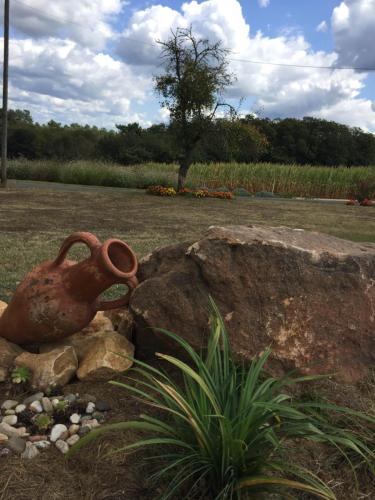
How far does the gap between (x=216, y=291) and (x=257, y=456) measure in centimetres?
95

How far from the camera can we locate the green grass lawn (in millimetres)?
6080

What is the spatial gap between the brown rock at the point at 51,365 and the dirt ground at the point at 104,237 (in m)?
0.07

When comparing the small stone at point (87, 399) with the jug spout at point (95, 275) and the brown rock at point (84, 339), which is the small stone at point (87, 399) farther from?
the jug spout at point (95, 275)

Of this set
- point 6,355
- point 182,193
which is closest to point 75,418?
point 6,355

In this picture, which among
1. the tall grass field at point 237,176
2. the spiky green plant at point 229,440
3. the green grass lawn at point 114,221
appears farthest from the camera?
the tall grass field at point 237,176

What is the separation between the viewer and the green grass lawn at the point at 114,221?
6080 millimetres

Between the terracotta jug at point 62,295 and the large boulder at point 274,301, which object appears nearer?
the large boulder at point 274,301

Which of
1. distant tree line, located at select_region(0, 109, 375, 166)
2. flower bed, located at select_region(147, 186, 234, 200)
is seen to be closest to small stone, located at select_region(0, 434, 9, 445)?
flower bed, located at select_region(147, 186, 234, 200)

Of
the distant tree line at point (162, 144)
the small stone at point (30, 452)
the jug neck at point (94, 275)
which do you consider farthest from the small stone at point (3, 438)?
the distant tree line at point (162, 144)

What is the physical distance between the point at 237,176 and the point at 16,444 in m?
23.5


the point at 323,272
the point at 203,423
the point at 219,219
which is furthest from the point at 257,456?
the point at 219,219

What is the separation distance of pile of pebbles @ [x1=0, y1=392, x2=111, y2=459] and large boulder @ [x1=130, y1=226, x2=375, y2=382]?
1.64 ft

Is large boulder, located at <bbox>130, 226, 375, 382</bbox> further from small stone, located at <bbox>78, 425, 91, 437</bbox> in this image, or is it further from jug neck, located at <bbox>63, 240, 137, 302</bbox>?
small stone, located at <bbox>78, 425, 91, 437</bbox>

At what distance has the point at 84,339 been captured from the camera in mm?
2754
